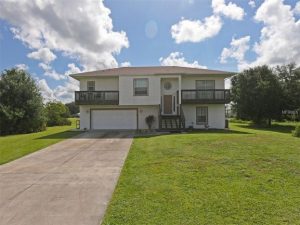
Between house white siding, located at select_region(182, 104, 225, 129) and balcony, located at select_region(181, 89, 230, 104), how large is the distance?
0.98m

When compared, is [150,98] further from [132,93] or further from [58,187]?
[58,187]

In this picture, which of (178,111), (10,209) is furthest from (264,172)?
(178,111)

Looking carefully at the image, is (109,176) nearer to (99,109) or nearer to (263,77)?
(99,109)

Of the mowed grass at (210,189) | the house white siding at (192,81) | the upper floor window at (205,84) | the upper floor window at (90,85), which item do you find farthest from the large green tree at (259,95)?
the mowed grass at (210,189)

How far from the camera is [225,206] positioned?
18.6ft

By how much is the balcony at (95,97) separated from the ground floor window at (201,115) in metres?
7.23

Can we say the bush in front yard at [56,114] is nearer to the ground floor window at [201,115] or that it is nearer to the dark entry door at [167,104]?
the dark entry door at [167,104]

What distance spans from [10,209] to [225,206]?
4.26m

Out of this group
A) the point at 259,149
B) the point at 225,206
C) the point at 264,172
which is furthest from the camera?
the point at 259,149

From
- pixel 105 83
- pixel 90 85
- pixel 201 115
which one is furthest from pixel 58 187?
pixel 201 115

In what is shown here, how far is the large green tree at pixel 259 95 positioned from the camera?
112ft

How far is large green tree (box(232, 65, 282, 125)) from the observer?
3403 centimetres

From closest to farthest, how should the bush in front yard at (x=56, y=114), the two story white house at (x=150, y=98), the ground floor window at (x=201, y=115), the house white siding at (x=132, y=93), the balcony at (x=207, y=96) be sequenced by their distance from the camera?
the house white siding at (x=132, y=93)
the two story white house at (x=150, y=98)
the balcony at (x=207, y=96)
the ground floor window at (x=201, y=115)
the bush in front yard at (x=56, y=114)

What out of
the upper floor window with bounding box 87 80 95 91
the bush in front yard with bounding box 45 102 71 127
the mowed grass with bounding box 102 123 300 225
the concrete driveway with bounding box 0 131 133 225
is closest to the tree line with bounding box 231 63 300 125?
the upper floor window with bounding box 87 80 95 91
